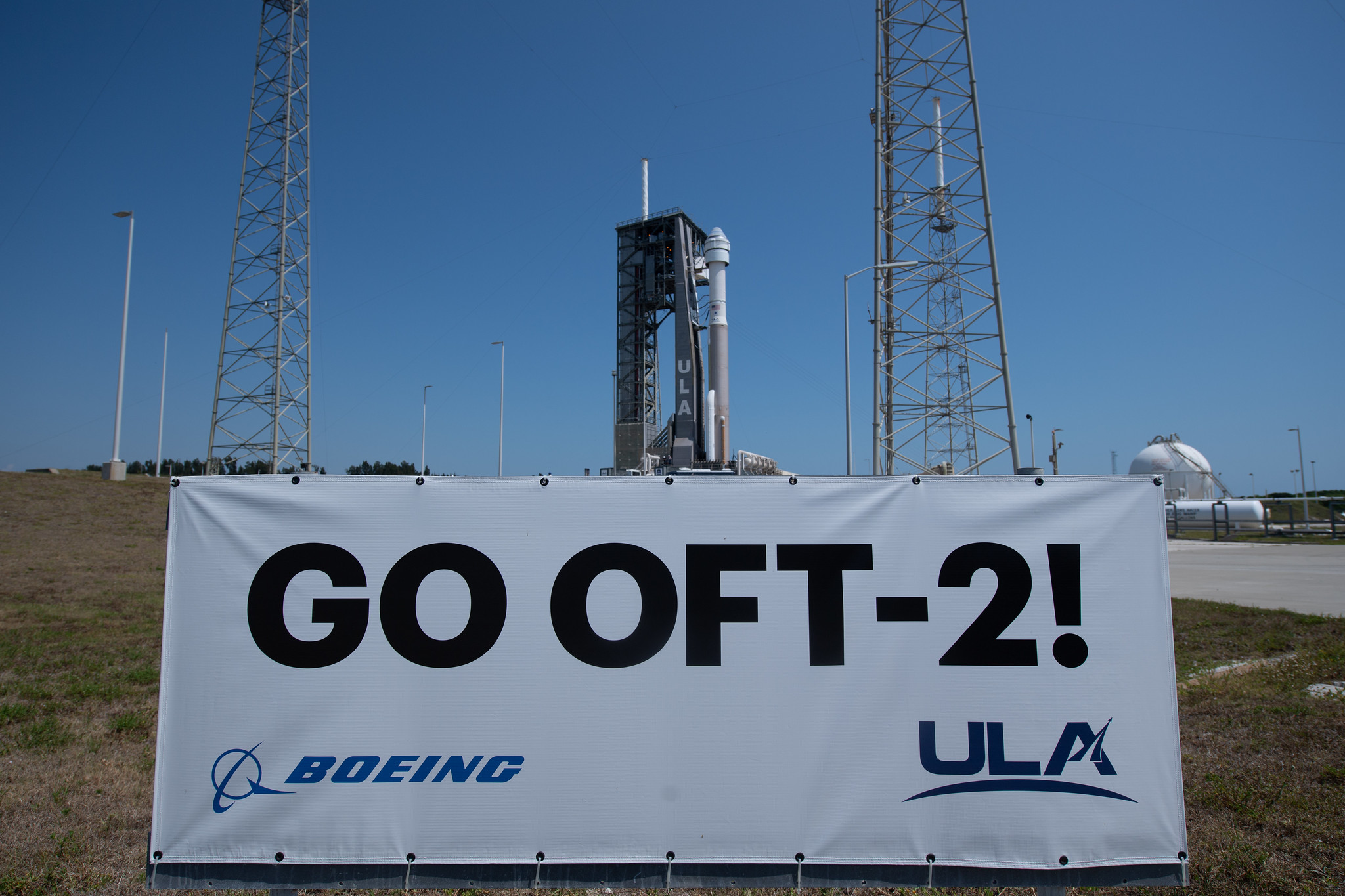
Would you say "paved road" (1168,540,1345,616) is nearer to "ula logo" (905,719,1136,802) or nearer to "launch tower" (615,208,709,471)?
"ula logo" (905,719,1136,802)

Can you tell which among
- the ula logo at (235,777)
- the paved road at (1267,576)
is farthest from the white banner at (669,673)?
the paved road at (1267,576)

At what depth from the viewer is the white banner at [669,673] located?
300cm

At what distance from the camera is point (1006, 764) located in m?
3.05

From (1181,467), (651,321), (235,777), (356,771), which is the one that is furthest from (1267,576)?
(1181,467)

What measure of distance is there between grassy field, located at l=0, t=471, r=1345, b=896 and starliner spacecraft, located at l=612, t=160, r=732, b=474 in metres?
22.3

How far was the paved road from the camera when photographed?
1348cm

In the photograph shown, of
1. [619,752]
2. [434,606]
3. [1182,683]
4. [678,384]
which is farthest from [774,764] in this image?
[678,384]

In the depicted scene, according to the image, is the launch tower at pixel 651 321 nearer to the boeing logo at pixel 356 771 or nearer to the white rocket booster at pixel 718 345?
the white rocket booster at pixel 718 345

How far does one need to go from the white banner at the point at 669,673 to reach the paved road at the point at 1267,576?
336 inches

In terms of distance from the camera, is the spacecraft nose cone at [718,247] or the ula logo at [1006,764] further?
the spacecraft nose cone at [718,247]

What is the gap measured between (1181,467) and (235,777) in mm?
73349

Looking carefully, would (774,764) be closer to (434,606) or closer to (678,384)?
(434,606)

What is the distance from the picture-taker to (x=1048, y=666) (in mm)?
3123

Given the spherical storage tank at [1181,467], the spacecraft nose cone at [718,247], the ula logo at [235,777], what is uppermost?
the spacecraft nose cone at [718,247]
